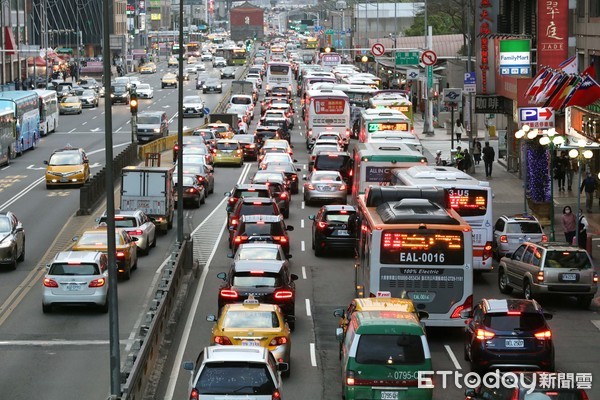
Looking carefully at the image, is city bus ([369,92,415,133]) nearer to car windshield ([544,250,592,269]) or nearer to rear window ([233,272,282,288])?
car windshield ([544,250,592,269])

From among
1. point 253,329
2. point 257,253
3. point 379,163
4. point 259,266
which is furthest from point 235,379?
point 379,163

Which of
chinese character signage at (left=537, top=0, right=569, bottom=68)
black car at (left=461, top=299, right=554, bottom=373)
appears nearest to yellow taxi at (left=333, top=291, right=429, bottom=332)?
black car at (left=461, top=299, right=554, bottom=373)

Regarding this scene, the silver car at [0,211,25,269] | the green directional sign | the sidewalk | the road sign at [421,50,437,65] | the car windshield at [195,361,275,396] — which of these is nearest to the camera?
the car windshield at [195,361,275,396]

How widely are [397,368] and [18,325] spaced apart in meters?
12.2

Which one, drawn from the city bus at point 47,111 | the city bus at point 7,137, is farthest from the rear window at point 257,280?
the city bus at point 47,111

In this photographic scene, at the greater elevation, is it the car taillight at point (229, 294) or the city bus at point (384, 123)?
the city bus at point (384, 123)

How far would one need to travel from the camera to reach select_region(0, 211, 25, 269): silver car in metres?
36.5

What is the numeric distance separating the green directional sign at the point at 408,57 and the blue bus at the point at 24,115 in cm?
2504

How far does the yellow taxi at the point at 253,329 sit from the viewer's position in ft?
74.9

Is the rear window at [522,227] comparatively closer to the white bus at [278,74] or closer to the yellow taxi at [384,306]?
the yellow taxi at [384,306]

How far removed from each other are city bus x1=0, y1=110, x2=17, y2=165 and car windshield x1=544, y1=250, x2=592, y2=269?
40.2 metres

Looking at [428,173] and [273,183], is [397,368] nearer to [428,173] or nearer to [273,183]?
[428,173]

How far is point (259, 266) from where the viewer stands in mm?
27953

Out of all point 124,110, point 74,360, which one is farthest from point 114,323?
point 124,110
